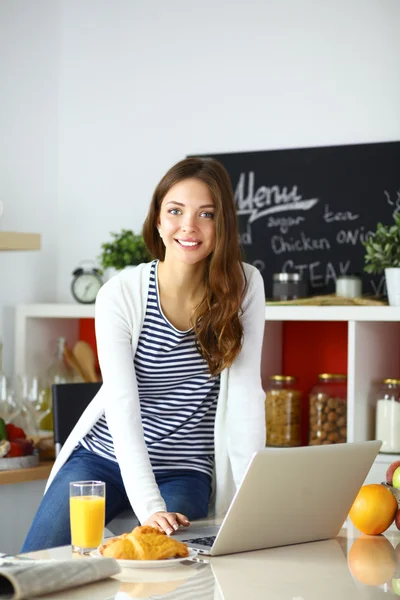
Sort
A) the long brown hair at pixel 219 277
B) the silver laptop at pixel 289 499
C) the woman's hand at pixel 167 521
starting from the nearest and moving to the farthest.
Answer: the silver laptop at pixel 289 499, the woman's hand at pixel 167 521, the long brown hair at pixel 219 277

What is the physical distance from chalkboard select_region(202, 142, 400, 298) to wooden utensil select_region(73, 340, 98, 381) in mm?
714

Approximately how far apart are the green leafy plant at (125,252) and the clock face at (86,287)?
0.11 m

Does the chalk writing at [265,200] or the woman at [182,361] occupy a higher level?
the chalk writing at [265,200]

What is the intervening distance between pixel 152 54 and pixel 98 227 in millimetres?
696

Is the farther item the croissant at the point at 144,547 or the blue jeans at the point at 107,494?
the blue jeans at the point at 107,494

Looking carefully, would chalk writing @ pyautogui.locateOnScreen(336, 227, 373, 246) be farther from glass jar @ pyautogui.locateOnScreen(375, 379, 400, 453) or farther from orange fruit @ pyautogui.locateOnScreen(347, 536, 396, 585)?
orange fruit @ pyautogui.locateOnScreen(347, 536, 396, 585)

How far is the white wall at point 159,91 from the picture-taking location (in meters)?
3.09

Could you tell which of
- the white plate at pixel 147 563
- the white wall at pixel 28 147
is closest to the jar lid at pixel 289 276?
the white wall at pixel 28 147

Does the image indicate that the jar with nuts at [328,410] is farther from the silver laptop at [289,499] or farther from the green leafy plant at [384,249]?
the silver laptop at [289,499]

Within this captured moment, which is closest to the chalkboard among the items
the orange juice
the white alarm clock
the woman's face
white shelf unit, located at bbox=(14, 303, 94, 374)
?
the white alarm clock

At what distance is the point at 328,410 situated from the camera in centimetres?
288

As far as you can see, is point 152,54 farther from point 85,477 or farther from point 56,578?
point 56,578

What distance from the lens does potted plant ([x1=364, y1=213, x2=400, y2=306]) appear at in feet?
8.99

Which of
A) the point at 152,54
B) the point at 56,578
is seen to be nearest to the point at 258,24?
the point at 152,54
